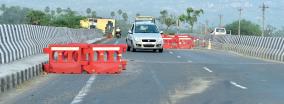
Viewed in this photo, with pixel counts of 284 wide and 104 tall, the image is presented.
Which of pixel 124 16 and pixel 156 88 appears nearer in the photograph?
pixel 156 88

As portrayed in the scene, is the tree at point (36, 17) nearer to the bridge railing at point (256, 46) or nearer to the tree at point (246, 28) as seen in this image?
the tree at point (246, 28)

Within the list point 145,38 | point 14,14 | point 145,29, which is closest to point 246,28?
point 14,14

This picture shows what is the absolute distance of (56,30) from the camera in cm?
3841

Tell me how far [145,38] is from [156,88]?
21243mm

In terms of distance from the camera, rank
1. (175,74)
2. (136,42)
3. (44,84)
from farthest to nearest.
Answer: (136,42), (175,74), (44,84)

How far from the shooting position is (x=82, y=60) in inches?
811

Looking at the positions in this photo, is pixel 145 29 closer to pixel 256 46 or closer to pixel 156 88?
pixel 256 46

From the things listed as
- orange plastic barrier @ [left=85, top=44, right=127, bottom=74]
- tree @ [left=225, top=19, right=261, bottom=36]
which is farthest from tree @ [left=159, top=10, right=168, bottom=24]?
orange plastic barrier @ [left=85, top=44, right=127, bottom=74]

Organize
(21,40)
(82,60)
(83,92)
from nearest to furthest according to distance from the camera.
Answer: (83,92)
(82,60)
(21,40)

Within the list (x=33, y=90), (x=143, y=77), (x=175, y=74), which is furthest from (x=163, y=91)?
(x=175, y=74)

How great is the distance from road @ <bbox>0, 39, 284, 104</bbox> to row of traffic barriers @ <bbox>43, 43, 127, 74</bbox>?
654 mm

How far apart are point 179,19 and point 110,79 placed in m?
101

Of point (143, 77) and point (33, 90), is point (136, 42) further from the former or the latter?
point (33, 90)

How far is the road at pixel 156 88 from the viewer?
502 inches
